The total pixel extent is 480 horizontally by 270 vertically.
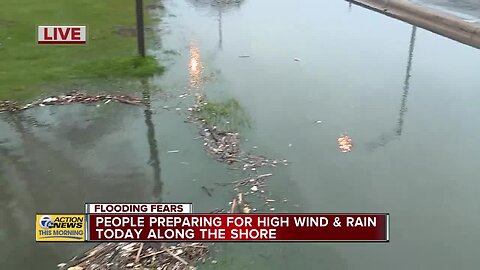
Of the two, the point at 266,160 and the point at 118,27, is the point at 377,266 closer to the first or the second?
the point at 266,160

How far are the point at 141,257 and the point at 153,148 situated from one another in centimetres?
211

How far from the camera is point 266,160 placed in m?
6.01

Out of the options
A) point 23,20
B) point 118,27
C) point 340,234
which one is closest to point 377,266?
point 340,234

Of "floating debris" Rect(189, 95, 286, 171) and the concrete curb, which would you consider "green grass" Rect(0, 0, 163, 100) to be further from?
the concrete curb

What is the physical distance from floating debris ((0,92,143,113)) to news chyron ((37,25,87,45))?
262 centimetres

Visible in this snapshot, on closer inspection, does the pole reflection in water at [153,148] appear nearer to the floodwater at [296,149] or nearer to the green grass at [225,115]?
the floodwater at [296,149]

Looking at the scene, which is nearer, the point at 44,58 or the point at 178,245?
the point at 178,245

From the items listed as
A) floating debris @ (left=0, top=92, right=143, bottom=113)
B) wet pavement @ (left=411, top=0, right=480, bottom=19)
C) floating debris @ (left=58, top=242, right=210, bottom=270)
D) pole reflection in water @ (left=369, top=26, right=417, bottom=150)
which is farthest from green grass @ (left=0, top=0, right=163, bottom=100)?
wet pavement @ (left=411, top=0, right=480, bottom=19)

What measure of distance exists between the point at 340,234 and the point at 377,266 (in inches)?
18.1

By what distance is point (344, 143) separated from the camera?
652 centimetres

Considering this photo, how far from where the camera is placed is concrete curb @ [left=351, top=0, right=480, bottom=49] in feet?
35.3

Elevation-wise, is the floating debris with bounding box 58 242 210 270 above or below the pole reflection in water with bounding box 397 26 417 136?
below

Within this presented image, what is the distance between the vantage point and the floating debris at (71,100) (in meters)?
7.13

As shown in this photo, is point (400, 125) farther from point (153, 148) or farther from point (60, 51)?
point (60, 51)
